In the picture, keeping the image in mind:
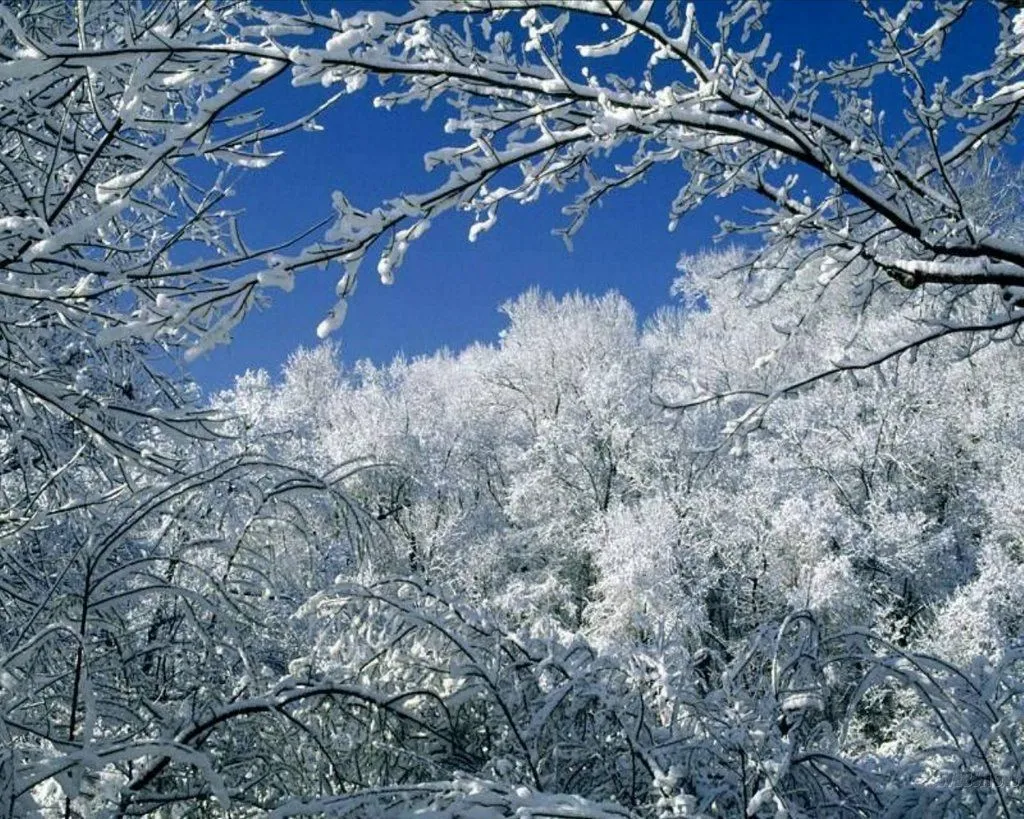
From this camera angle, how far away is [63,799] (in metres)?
2.23

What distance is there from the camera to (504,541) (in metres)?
25.9

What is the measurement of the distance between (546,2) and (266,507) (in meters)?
2.18

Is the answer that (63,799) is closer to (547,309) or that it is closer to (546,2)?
(546,2)

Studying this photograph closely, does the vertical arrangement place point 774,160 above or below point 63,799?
above

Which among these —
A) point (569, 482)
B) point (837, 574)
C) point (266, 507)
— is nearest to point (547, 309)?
point (569, 482)

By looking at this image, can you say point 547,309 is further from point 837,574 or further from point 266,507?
point 266,507

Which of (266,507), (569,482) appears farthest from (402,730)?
(569,482)

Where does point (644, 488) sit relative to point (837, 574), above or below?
above

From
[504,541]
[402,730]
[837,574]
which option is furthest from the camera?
[504,541]

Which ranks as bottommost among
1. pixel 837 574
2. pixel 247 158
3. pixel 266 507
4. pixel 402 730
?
pixel 402 730

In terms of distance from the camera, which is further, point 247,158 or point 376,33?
point 247,158

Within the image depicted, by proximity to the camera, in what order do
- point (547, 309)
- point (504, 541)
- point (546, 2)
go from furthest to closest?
1. point (547, 309)
2. point (504, 541)
3. point (546, 2)

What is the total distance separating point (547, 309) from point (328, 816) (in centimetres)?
3348

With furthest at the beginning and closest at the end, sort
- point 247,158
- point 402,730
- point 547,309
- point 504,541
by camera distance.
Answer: point 547,309 → point 504,541 → point 402,730 → point 247,158
